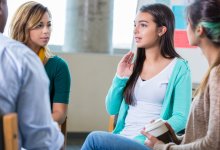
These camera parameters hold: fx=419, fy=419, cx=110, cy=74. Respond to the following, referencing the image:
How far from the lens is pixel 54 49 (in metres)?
4.75

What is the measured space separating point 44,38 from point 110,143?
808 mm

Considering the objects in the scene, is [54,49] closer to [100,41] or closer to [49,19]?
[100,41]

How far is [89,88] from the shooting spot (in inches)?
181

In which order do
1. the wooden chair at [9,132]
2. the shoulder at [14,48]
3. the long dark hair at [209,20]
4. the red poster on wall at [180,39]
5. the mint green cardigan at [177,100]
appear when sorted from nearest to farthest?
1. the wooden chair at [9,132]
2. the shoulder at [14,48]
3. the long dark hair at [209,20]
4. the mint green cardigan at [177,100]
5. the red poster on wall at [180,39]

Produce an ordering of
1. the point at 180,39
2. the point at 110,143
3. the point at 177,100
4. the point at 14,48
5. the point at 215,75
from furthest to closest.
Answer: the point at 180,39, the point at 177,100, the point at 110,143, the point at 215,75, the point at 14,48

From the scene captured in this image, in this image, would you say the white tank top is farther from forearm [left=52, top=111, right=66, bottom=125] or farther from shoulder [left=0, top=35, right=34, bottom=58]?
shoulder [left=0, top=35, right=34, bottom=58]

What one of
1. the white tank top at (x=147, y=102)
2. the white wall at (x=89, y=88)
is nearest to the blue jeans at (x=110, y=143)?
the white tank top at (x=147, y=102)

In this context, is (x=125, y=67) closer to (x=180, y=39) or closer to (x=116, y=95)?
(x=116, y=95)

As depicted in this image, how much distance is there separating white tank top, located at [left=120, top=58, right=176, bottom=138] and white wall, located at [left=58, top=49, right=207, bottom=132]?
2124mm

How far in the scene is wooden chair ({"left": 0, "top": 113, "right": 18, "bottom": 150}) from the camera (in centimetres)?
119

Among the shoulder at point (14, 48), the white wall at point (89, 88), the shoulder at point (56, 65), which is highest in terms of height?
the shoulder at point (14, 48)

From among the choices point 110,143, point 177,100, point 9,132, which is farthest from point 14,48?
point 177,100

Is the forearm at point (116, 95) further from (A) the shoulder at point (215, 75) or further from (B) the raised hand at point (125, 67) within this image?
(A) the shoulder at point (215, 75)

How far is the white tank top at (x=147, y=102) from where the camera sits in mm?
2389
